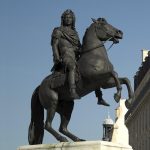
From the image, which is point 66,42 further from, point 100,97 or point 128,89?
point 128,89

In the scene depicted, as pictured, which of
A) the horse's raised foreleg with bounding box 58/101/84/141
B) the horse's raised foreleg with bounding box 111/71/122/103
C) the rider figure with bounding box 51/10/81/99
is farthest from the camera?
the horse's raised foreleg with bounding box 58/101/84/141

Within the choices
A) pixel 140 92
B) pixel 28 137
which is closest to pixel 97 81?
pixel 28 137

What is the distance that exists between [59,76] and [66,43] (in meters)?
0.92

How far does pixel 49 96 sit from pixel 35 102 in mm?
947

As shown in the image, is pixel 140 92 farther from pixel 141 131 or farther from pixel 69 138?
pixel 69 138

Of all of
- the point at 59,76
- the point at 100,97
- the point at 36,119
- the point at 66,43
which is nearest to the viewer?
the point at 59,76

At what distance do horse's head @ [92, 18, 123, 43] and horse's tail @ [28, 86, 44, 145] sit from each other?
7.18 ft

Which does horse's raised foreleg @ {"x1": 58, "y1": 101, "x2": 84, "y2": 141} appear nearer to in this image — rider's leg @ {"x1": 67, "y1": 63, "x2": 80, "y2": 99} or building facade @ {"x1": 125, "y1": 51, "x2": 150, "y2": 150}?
rider's leg @ {"x1": 67, "y1": 63, "x2": 80, "y2": 99}

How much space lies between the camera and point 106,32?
14781 millimetres

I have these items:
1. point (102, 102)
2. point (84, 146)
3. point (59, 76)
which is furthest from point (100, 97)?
point (84, 146)

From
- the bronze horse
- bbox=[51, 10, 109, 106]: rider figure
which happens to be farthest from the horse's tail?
bbox=[51, 10, 109, 106]: rider figure

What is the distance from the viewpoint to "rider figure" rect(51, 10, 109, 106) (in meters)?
14.8

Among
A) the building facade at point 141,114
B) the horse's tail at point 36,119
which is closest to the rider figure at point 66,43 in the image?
the horse's tail at point 36,119

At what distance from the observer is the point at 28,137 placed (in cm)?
1555
